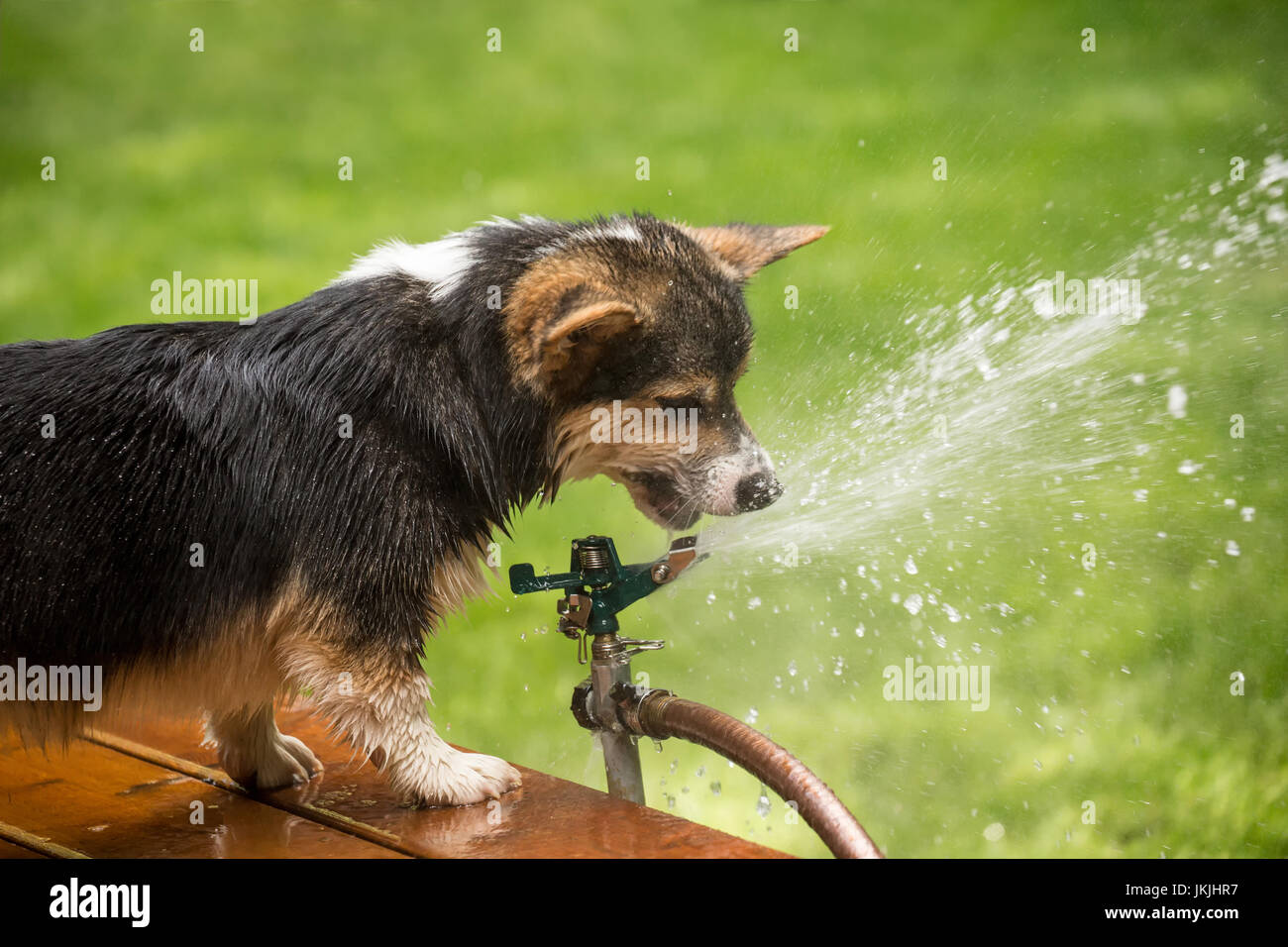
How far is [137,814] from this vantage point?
2268 mm

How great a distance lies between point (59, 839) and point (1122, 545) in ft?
10.5

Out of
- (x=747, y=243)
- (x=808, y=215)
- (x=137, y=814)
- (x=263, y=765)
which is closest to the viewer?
(x=137, y=814)

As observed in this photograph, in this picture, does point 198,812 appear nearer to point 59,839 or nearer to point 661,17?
point 59,839

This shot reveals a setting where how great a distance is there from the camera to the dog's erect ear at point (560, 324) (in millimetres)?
2088

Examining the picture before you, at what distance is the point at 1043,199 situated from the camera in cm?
417

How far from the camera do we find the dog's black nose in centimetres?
225

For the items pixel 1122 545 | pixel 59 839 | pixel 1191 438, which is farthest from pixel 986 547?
pixel 59 839

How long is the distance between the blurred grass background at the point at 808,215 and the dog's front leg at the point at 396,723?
142cm

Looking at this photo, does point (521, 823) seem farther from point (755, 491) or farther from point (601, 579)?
point (755, 491)

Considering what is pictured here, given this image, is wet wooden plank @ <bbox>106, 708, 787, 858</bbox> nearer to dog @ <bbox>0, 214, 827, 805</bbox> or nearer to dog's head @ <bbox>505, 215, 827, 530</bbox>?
dog @ <bbox>0, 214, 827, 805</bbox>

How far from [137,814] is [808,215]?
285cm

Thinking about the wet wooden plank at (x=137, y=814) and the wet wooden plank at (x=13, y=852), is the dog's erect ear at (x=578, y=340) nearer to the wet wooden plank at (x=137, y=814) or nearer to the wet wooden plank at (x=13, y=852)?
the wet wooden plank at (x=137, y=814)

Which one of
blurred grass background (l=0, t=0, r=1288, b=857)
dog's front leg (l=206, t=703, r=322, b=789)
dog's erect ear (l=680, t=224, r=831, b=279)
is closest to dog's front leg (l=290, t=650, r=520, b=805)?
dog's front leg (l=206, t=703, r=322, b=789)

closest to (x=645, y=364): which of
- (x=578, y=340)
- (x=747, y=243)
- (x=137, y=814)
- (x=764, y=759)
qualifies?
(x=578, y=340)
